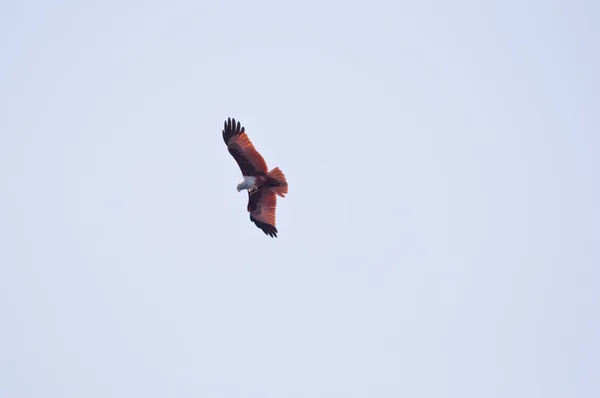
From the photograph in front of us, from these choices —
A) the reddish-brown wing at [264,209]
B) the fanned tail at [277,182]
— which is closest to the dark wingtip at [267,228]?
the reddish-brown wing at [264,209]

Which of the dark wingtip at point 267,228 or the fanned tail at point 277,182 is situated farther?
the dark wingtip at point 267,228

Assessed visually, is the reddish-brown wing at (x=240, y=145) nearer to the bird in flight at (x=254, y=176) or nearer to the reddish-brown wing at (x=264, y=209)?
the bird in flight at (x=254, y=176)

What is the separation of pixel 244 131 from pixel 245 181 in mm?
1538

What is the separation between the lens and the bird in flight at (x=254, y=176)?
27.2 m

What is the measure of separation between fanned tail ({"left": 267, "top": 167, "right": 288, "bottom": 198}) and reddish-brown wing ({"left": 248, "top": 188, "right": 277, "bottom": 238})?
0.89ft

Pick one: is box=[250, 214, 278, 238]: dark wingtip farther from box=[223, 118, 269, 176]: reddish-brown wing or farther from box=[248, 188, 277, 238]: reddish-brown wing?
box=[223, 118, 269, 176]: reddish-brown wing

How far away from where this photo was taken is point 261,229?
29203mm

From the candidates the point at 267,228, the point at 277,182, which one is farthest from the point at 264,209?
the point at 277,182

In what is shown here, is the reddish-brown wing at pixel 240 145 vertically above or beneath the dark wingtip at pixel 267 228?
above

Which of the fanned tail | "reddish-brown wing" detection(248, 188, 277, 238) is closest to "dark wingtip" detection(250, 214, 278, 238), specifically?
"reddish-brown wing" detection(248, 188, 277, 238)

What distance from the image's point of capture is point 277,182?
27.6 meters

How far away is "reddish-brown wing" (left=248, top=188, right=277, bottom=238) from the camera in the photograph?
28312mm

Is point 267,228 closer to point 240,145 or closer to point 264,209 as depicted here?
point 264,209

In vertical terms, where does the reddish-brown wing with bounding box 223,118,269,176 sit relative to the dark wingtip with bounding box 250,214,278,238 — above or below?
above
